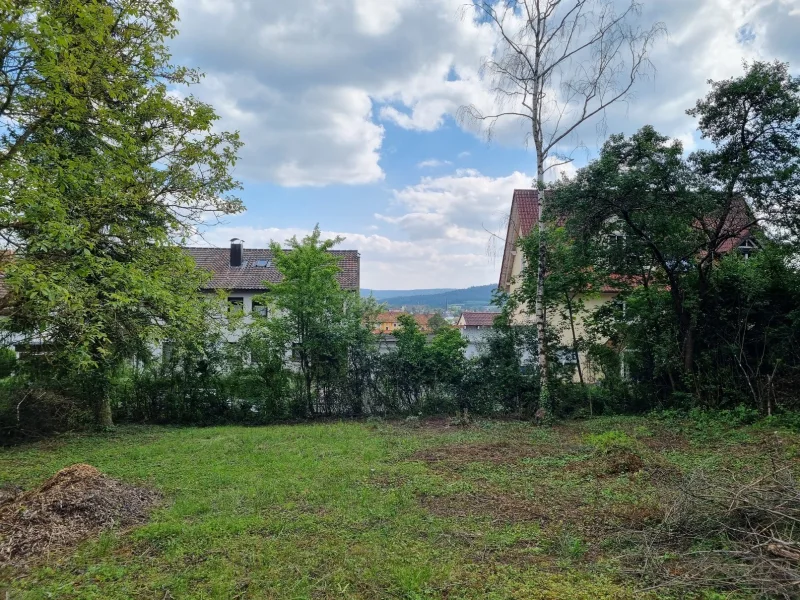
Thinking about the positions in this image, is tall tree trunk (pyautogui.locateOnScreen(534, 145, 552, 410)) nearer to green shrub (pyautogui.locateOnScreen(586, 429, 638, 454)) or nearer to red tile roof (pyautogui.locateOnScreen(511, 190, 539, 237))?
green shrub (pyautogui.locateOnScreen(586, 429, 638, 454))

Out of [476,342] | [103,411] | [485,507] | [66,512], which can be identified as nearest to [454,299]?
[476,342]

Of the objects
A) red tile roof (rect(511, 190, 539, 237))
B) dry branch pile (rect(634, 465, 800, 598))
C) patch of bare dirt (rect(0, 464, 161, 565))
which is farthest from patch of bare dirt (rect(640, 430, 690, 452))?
red tile roof (rect(511, 190, 539, 237))

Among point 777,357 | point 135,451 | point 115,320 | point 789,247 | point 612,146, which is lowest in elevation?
point 135,451

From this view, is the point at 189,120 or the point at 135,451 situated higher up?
the point at 189,120

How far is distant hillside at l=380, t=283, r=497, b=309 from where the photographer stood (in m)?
12.4

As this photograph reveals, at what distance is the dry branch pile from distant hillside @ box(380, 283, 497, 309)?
8161mm

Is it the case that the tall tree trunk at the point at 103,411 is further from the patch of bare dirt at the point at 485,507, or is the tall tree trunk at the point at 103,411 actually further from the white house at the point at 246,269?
the white house at the point at 246,269

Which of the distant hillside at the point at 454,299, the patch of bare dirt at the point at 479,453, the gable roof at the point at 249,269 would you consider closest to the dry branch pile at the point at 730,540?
the patch of bare dirt at the point at 479,453

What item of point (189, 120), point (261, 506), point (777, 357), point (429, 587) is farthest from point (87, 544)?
point (777, 357)

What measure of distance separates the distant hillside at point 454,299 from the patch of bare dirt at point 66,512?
28.1 ft

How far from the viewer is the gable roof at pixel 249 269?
73.1 feet

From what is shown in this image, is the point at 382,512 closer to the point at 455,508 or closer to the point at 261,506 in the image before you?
the point at 455,508

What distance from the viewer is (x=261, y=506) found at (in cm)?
462

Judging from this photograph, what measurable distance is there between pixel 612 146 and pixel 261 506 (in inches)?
342
